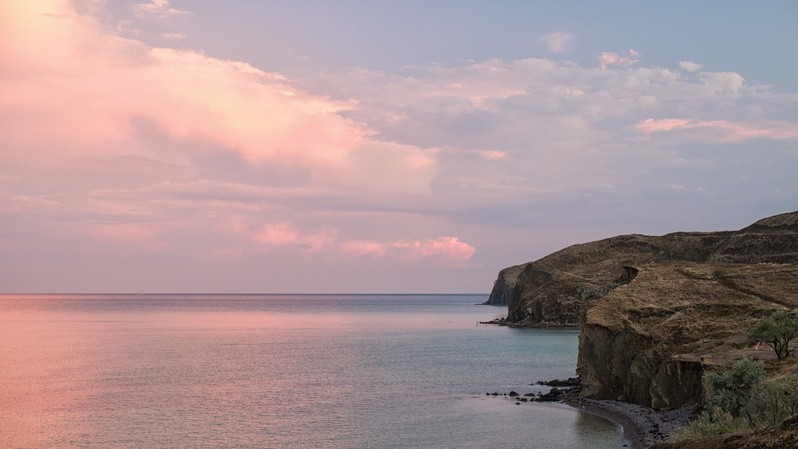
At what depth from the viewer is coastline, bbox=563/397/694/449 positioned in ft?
172

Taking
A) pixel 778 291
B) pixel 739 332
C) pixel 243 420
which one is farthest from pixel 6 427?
pixel 778 291

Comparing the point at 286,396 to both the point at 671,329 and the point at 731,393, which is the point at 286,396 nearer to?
the point at 671,329

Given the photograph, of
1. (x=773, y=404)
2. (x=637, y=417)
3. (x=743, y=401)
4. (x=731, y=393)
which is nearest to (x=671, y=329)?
(x=637, y=417)

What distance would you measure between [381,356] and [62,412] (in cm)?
6136

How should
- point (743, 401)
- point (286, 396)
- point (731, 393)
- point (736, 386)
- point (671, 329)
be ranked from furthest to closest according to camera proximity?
point (286, 396) → point (671, 329) → point (736, 386) → point (731, 393) → point (743, 401)

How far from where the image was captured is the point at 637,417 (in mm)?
61062

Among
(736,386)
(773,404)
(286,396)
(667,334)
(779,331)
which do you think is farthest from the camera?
(286,396)

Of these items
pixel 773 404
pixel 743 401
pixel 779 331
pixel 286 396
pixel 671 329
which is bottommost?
pixel 286 396

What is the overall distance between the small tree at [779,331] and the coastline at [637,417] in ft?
26.8

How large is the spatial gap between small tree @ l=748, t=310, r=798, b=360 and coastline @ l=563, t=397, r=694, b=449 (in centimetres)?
818

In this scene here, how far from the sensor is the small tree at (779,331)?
5569cm

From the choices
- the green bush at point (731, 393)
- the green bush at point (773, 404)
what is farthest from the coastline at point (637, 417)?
the green bush at point (773, 404)

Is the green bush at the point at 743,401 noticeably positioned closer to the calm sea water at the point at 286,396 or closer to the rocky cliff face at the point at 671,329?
the rocky cliff face at the point at 671,329

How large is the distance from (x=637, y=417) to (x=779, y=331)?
13310 mm
